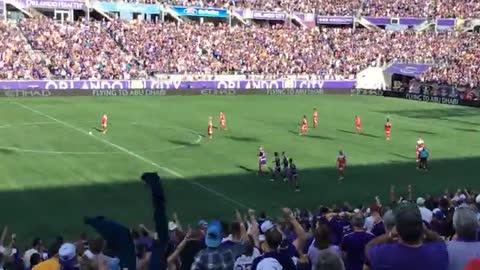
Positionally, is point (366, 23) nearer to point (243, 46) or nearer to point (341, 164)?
point (243, 46)

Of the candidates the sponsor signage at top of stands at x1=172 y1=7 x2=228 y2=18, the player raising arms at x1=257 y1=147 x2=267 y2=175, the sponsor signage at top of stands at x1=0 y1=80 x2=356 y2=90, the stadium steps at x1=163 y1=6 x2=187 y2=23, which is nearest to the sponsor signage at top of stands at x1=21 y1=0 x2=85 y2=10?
the stadium steps at x1=163 y1=6 x2=187 y2=23

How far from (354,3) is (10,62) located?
47.9m

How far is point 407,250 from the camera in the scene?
594cm

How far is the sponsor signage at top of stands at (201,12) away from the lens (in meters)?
82.8

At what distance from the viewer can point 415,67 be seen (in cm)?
7612

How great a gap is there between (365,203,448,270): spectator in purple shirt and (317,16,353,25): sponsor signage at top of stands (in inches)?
3348

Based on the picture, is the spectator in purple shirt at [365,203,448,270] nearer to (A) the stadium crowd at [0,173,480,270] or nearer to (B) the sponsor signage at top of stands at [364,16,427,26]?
(A) the stadium crowd at [0,173,480,270]

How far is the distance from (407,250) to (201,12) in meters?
79.5

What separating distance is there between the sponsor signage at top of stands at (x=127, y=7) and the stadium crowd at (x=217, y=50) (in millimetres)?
4389

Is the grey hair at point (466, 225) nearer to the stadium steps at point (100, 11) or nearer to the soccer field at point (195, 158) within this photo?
the soccer field at point (195, 158)

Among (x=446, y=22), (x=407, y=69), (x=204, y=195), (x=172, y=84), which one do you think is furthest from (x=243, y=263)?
(x=446, y=22)

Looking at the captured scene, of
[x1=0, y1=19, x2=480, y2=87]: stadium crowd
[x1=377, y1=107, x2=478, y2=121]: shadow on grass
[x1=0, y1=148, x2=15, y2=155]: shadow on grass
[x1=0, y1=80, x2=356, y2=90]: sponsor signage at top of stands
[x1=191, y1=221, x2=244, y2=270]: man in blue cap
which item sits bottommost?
[x1=0, y1=148, x2=15, y2=155]: shadow on grass

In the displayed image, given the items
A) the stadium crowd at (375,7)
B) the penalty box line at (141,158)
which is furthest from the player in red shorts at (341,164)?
the stadium crowd at (375,7)

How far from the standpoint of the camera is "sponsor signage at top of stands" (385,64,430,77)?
75.2m
